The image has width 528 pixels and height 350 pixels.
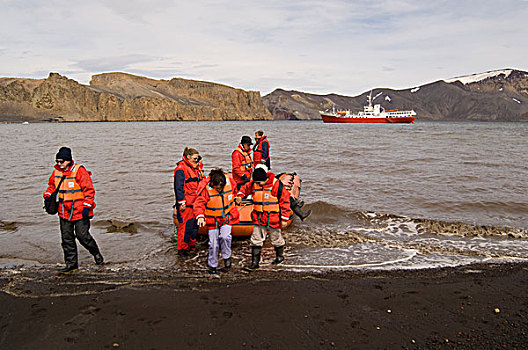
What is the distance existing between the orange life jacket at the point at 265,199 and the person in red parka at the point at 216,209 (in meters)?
0.34

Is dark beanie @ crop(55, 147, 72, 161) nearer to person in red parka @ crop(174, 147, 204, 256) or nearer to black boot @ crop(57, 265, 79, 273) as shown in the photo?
person in red parka @ crop(174, 147, 204, 256)

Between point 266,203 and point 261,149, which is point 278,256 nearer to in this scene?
point 266,203

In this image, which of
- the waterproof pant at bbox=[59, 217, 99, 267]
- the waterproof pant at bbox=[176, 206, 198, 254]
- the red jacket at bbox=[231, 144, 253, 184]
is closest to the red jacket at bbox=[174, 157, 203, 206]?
the waterproof pant at bbox=[176, 206, 198, 254]

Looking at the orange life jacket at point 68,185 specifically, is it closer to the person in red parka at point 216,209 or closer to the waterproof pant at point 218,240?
the person in red parka at point 216,209

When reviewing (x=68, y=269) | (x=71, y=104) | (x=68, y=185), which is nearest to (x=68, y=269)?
(x=68, y=269)

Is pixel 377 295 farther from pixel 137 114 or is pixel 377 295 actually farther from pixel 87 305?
pixel 137 114

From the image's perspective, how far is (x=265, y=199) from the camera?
5.22 metres

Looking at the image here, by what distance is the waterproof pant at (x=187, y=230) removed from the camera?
588 centimetres

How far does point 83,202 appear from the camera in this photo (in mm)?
5078

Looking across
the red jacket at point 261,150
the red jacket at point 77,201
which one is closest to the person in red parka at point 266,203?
the red jacket at point 77,201

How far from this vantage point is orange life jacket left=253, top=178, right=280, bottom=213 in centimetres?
522

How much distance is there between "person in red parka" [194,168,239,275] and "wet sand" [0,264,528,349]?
16.6 inches

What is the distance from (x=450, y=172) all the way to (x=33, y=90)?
171 m

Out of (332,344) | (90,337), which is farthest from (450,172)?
(90,337)
